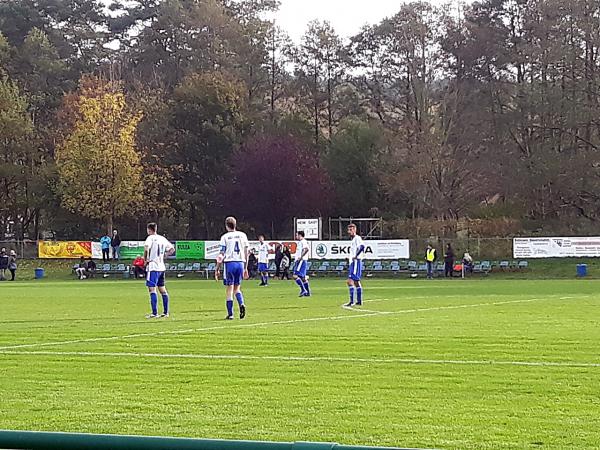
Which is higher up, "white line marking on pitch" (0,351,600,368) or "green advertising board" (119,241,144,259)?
"green advertising board" (119,241,144,259)

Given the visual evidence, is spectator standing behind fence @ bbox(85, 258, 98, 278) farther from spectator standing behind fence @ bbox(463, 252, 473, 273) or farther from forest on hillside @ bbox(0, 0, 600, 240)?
spectator standing behind fence @ bbox(463, 252, 473, 273)

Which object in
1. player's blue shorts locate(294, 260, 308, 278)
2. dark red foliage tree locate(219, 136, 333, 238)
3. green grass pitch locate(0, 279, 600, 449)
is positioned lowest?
green grass pitch locate(0, 279, 600, 449)

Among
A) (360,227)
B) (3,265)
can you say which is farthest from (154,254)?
(360,227)

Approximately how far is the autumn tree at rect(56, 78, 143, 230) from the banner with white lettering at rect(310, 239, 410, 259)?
56.4 ft

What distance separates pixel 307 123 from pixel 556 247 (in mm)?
28022

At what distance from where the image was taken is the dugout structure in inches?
2405

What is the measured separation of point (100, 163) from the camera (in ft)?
217

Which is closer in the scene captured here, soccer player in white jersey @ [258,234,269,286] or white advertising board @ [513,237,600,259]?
soccer player in white jersey @ [258,234,269,286]

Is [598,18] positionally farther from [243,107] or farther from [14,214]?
[14,214]

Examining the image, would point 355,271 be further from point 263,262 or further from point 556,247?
point 556,247

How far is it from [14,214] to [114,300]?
1890 inches

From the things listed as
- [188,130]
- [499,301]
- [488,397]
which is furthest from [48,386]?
[188,130]

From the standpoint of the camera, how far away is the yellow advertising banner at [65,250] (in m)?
59.5

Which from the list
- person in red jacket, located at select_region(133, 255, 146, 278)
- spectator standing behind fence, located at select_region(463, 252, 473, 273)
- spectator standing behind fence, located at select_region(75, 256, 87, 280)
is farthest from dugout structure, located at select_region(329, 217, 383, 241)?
spectator standing behind fence, located at select_region(75, 256, 87, 280)
